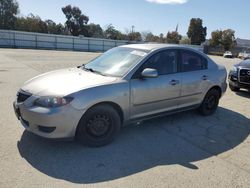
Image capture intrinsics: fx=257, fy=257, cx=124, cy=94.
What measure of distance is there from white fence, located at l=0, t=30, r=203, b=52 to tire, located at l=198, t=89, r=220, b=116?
26344 millimetres

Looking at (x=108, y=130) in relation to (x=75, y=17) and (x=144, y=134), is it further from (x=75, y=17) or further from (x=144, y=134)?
(x=75, y=17)

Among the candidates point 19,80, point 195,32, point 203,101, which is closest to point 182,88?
point 203,101

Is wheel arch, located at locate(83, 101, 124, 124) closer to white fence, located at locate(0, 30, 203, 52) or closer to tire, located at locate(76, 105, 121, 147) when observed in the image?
tire, located at locate(76, 105, 121, 147)

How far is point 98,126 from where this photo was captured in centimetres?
408

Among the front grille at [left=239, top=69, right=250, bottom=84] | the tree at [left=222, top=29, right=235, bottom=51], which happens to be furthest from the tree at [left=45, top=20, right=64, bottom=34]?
the front grille at [left=239, top=69, right=250, bottom=84]

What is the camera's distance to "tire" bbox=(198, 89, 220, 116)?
5.97 meters

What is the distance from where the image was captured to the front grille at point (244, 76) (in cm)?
842

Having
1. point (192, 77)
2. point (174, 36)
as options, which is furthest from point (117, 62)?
point (174, 36)

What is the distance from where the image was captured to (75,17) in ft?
228

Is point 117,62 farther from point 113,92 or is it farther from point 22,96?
point 22,96

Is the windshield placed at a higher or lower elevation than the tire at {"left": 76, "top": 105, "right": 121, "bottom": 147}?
higher

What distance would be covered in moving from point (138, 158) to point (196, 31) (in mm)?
76547

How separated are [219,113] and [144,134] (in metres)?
2.65

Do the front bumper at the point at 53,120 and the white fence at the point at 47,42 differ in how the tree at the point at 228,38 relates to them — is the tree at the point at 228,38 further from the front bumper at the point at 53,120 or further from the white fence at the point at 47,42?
the front bumper at the point at 53,120
